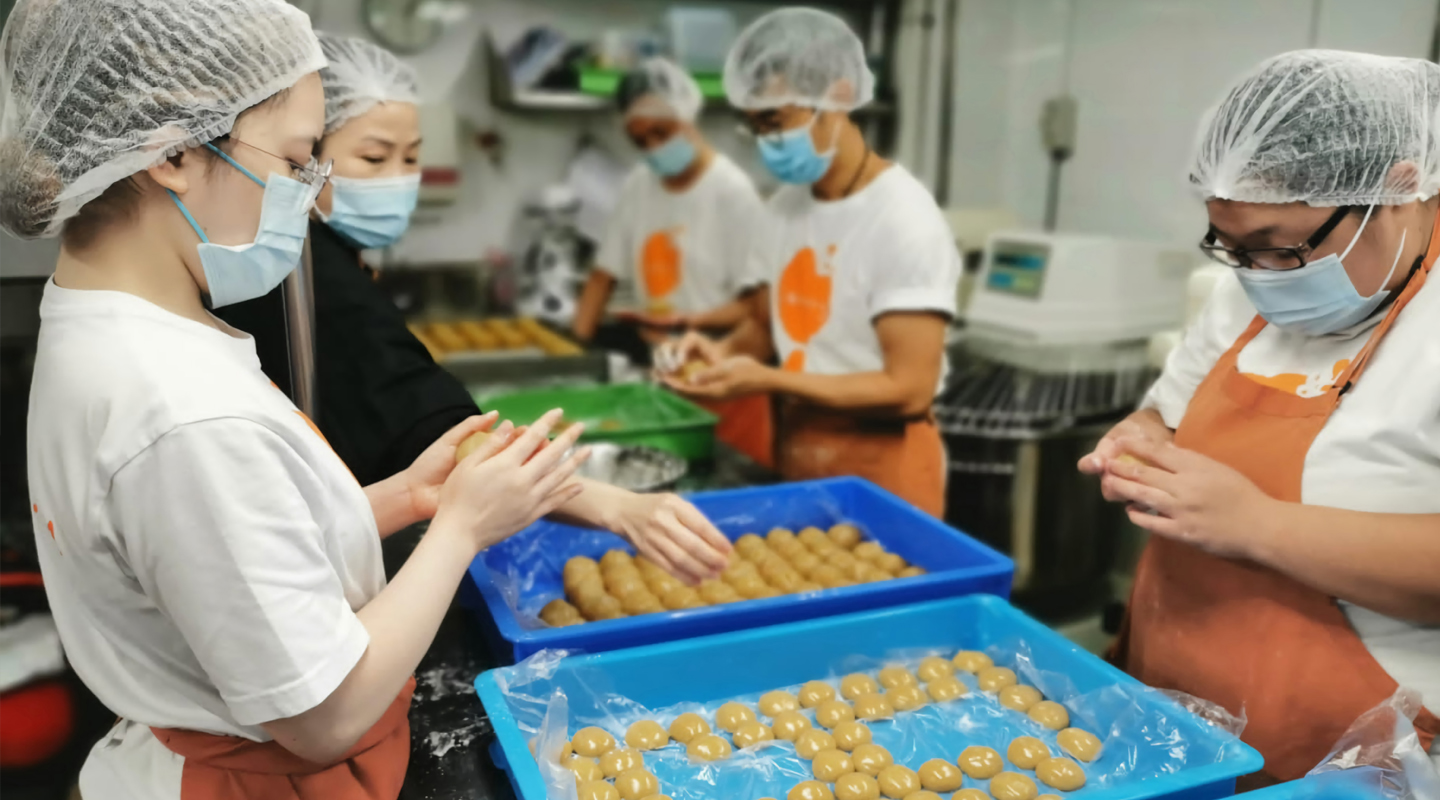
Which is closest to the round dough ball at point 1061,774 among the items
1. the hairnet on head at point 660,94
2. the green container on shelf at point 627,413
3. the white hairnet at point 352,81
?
the green container on shelf at point 627,413

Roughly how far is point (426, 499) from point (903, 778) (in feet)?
2.21

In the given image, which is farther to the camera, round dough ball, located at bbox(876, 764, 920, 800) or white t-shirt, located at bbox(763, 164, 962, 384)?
white t-shirt, located at bbox(763, 164, 962, 384)

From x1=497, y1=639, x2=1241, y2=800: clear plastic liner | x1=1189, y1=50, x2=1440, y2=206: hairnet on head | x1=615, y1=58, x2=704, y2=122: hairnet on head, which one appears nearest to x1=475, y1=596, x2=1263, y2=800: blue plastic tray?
x1=497, y1=639, x2=1241, y2=800: clear plastic liner

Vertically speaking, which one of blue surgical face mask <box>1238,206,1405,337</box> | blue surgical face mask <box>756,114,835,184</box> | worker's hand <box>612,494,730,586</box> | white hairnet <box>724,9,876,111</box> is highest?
white hairnet <box>724,9,876,111</box>

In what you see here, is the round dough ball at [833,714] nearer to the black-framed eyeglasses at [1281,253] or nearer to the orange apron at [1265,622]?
the orange apron at [1265,622]

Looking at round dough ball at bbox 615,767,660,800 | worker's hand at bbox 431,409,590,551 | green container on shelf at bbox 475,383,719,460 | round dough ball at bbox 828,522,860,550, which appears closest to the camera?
worker's hand at bbox 431,409,590,551

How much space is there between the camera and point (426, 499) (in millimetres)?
1203

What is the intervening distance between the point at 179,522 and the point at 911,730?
90 cm

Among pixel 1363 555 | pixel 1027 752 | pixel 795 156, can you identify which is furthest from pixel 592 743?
pixel 795 156

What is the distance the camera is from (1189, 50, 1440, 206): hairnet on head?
3.77ft

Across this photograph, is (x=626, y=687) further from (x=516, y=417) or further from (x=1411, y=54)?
(x=1411, y=54)

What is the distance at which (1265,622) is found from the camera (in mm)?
1226

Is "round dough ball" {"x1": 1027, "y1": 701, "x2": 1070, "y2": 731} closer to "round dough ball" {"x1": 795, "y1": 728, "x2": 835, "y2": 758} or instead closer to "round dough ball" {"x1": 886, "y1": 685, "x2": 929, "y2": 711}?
"round dough ball" {"x1": 886, "y1": 685, "x2": 929, "y2": 711}

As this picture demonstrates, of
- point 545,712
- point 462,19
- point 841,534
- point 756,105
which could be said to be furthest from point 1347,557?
point 462,19
